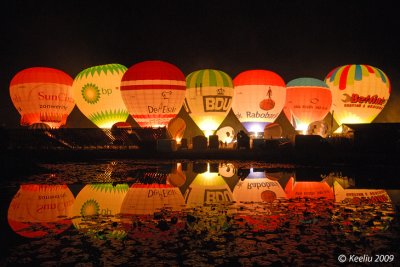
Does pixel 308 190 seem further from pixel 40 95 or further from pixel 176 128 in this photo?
pixel 40 95

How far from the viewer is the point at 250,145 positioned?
98.9 feet

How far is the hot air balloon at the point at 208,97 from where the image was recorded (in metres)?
34.7

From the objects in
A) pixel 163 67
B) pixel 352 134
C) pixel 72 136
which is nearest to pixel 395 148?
pixel 352 134

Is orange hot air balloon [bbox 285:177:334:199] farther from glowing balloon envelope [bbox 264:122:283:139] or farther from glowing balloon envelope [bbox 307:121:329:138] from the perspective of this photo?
glowing balloon envelope [bbox 307:121:329:138]

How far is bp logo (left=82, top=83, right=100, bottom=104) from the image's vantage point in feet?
116

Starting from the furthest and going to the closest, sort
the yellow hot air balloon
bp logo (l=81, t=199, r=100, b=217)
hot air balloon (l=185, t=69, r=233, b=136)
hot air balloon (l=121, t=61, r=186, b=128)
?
1. hot air balloon (l=185, t=69, r=233, b=136)
2. hot air balloon (l=121, t=61, r=186, b=128)
3. the yellow hot air balloon
4. bp logo (l=81, t=199, r=100, b=217)

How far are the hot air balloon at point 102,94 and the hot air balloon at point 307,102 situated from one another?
12271 mm

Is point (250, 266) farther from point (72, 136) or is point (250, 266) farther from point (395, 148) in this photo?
point (72, 136)

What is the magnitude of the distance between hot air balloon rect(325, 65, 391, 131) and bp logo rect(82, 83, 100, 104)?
675 inches

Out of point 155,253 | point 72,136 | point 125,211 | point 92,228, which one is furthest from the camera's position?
point 72,136

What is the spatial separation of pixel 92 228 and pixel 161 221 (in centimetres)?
98

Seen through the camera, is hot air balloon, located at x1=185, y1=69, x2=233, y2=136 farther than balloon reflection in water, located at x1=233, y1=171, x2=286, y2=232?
Yes

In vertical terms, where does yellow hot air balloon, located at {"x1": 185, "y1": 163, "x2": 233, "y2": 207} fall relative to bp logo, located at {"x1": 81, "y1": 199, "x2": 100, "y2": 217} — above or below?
above

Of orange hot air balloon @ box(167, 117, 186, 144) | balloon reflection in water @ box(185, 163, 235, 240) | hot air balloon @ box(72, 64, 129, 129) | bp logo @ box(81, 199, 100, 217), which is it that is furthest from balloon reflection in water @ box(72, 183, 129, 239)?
hot air balloon @ box(72, 64, 129, 129)
